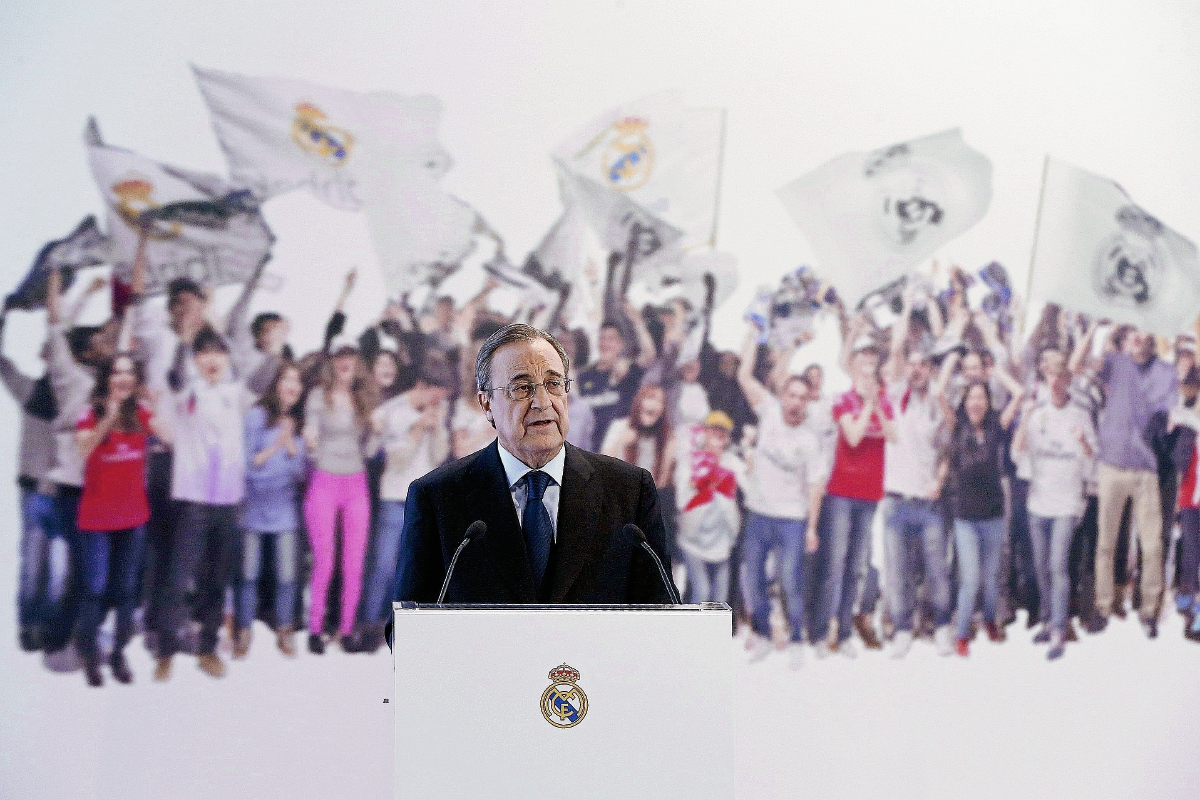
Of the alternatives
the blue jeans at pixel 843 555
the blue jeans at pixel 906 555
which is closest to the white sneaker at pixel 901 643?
the blue jeans at pixel 906 555

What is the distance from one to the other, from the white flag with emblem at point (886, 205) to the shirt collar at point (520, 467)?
2459mm

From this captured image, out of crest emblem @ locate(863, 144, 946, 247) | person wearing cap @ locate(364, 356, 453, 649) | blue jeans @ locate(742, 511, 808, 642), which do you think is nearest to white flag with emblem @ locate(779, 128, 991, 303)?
crest emblem @ locate(863, 144, 946, 247)

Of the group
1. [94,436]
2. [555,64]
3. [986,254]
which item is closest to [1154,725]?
[986,254]

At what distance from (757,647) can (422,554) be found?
93.1 inches

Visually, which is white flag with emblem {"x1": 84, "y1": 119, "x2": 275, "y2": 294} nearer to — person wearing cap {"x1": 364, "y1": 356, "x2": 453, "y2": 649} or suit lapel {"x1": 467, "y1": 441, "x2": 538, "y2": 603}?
person wearing cap {"x1": 364, "y1": 356, "x2": 453, "y2": 649}

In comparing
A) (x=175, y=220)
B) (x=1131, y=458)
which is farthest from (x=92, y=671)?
(x=1131, y=458)

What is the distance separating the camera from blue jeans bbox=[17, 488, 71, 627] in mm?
3873

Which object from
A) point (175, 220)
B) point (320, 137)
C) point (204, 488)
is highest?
point (320, 137)

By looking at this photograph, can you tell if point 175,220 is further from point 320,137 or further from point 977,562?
point 977,562

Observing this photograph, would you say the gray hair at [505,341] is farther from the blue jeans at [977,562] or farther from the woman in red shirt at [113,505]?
the blue jeans at [977,562]

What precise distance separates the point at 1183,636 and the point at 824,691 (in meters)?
1.54

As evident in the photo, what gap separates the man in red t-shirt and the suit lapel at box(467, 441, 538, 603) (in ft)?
7.91

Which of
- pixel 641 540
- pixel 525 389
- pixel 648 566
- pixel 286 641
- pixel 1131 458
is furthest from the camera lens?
pixel 1131 458

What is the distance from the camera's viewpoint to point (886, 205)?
4418mm
